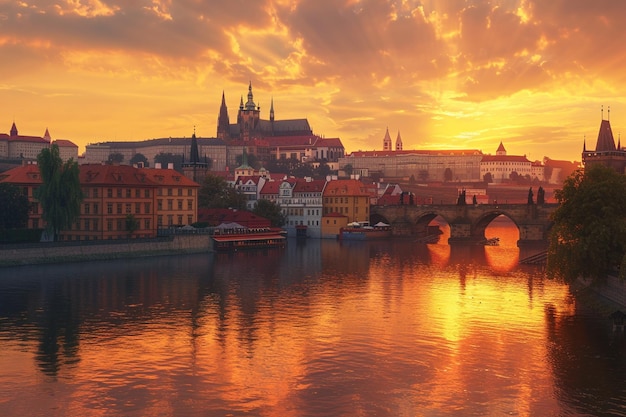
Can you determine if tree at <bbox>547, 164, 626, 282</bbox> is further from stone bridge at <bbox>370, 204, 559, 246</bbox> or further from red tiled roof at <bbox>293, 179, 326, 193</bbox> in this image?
red tiled roof at <bbox>293, 179, 326, 193</bbox>

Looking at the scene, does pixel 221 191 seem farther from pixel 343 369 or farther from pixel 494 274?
pixel 343 369

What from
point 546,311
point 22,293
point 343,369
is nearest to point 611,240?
point 546,311

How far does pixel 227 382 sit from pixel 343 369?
7062 mm

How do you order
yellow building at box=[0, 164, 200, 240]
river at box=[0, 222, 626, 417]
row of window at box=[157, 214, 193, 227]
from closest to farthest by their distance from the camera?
river at box=[0, 222, 626, 417]
yellow building at box=[0, 164, 200, 240]
row of window at box=[157, 214, 193, 227]

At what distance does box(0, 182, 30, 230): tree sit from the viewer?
104 metres

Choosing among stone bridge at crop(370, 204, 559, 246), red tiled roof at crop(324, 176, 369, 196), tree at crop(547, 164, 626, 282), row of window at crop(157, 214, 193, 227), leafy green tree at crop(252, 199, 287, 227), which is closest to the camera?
tree at crop(547, 164, 626, 282)

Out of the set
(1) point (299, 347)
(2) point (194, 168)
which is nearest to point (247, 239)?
(2) point (194, 168)

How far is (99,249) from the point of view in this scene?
344 ft

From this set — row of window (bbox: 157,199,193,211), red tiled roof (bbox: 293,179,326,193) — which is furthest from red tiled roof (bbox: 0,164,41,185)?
red tiled roof (bbox: 293,179,326,193)

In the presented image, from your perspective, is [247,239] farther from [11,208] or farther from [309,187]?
[309,187]

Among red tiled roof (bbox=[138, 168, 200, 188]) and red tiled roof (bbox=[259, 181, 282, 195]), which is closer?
red tiled roof (bbox=[138, 168, 200, 188])

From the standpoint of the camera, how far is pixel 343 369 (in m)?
45.6

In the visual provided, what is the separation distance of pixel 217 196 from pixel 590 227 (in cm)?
10496

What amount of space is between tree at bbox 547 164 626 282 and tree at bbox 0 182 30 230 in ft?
231
